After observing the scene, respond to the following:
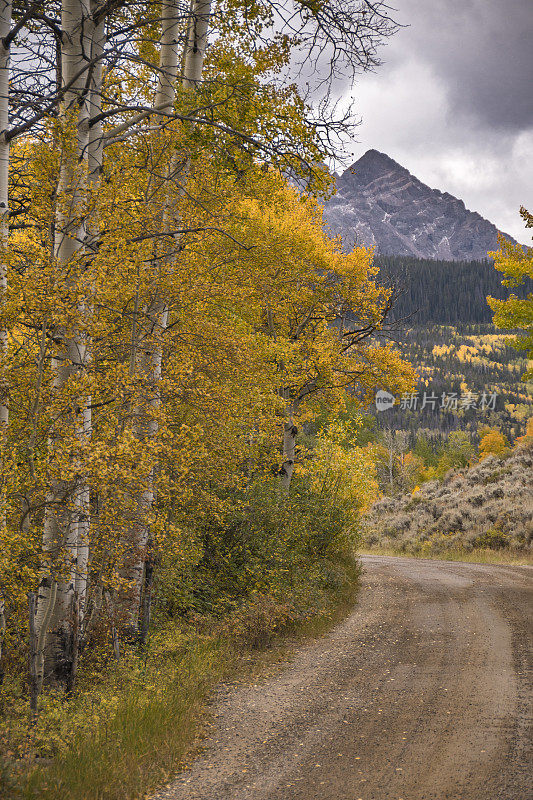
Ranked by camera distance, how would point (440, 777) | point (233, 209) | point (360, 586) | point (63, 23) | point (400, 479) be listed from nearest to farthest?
point (440, 777) → point (63, 23) → point (233, 209) → point (360, 586) → point (400, 479)

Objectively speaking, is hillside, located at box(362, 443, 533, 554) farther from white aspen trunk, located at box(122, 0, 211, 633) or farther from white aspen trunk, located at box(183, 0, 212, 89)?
white aspen trunk, located at box(183, 0, 212, 89)

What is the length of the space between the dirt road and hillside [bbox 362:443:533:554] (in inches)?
398

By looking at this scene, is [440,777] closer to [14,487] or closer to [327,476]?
[14,487]

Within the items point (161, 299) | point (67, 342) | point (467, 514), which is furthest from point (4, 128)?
point (467, 514)

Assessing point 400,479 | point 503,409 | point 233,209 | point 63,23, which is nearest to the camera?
point 63,23

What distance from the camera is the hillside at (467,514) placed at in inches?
834

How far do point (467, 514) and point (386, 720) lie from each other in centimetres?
2009

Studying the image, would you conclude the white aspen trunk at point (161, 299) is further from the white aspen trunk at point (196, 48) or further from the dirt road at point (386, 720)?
the dirt road at point (386, 720)

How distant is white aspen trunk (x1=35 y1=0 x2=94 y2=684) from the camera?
5.61 meters

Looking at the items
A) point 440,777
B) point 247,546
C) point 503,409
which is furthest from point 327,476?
point 503,409

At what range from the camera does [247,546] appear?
10367 mm

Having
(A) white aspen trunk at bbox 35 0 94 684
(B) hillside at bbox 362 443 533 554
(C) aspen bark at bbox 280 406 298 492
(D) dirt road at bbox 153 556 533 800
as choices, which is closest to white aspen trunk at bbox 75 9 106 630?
(A) white aspen trunk at bbox 35 0 94 684

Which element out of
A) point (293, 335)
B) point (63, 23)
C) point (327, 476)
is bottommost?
point (327, 476)

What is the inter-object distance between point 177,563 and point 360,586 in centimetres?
673
